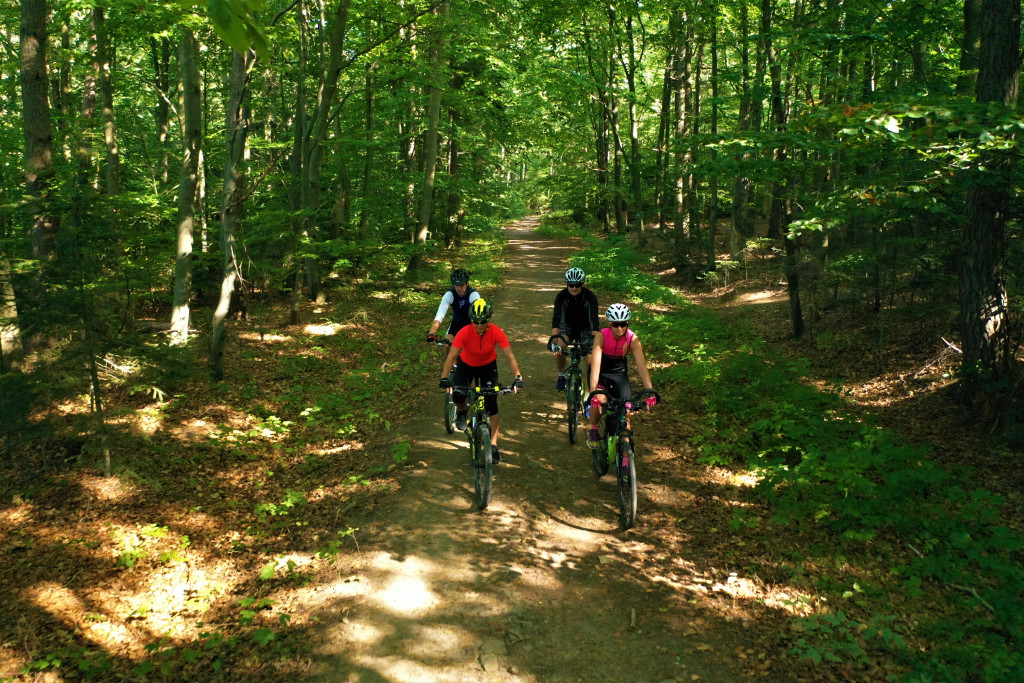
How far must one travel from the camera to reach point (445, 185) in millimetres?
21531

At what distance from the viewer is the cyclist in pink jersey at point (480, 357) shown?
22.6 feet

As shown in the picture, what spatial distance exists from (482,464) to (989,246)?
772 centimetres

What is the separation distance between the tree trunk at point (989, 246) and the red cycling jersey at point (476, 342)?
6.83 metres

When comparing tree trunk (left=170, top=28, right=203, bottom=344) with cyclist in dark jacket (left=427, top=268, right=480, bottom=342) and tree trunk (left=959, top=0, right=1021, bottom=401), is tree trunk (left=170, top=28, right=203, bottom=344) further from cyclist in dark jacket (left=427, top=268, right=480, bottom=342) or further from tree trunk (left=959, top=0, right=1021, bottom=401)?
tree trunk (left=959, top=0, right=1021, bottom=401)

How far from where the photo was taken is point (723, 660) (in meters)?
4.76

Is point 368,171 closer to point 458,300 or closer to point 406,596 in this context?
point 458,300

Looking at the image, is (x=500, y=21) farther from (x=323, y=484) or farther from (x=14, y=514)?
(x=14, y=514)

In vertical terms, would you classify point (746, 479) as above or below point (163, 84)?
below

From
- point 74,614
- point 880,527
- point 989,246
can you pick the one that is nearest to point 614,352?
point 880,527

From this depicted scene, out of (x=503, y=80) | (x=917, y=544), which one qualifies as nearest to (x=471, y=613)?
(x=917, y=544)

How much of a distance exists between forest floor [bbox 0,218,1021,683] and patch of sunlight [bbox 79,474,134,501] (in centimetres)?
3

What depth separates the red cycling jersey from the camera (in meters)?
7.11

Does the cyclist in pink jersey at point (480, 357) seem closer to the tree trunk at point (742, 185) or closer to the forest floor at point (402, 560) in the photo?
the forest floor at point (402, 560)

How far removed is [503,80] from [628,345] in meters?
19.3
